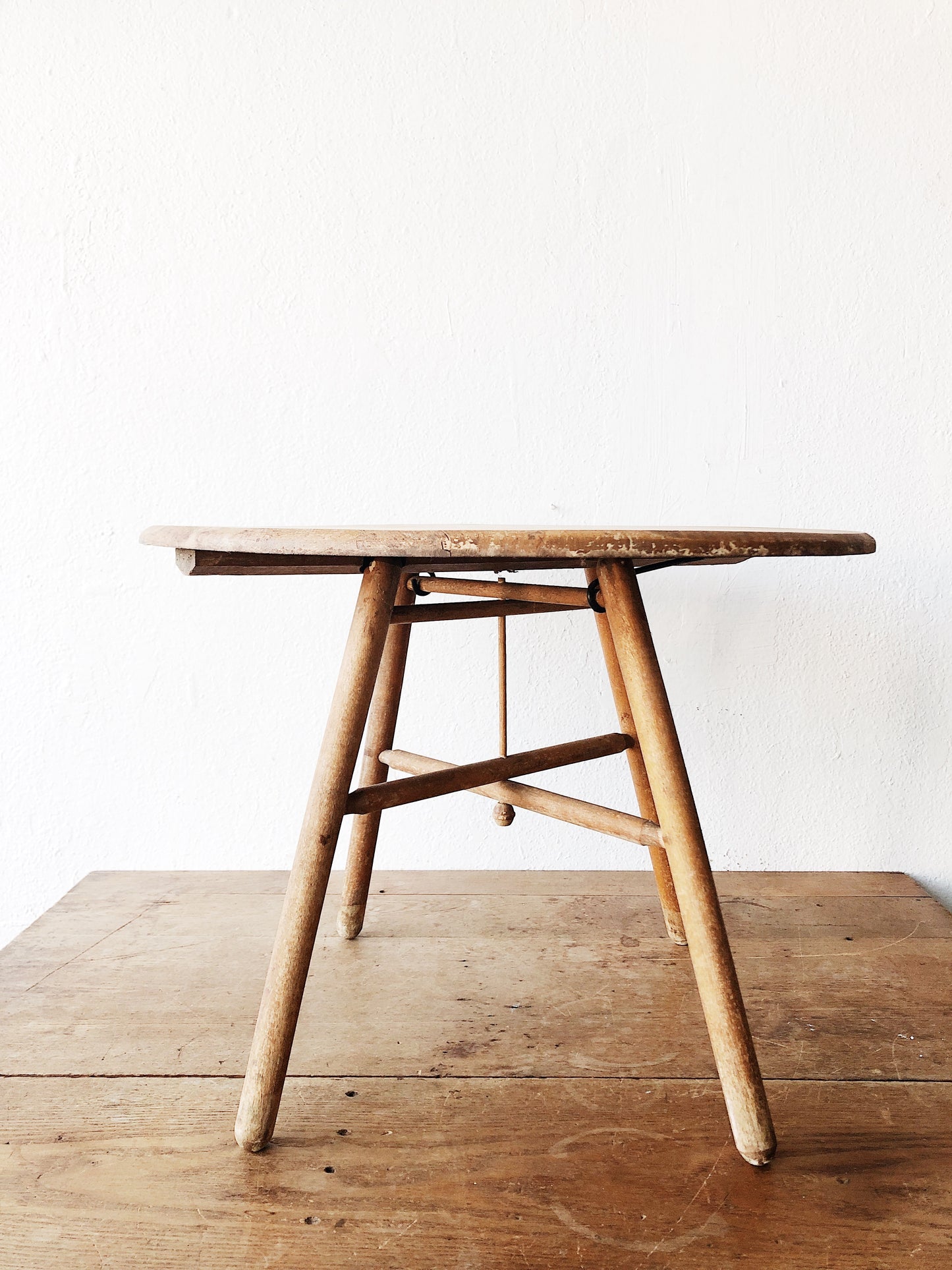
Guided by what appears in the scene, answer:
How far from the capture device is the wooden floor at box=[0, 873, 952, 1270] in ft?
1.93

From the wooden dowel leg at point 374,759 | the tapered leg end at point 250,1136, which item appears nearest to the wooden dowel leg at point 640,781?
the wooden dowel leg at point 374,759

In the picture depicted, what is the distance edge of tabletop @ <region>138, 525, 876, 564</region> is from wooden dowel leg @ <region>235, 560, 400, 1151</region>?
0.10 meters

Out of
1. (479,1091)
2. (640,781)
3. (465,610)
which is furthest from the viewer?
(640,781)

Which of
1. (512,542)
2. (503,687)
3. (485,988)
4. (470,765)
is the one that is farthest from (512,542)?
(485,988)

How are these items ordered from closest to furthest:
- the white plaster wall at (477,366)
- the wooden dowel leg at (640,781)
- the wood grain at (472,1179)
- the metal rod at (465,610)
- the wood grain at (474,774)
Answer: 1. the wood grain at (472,1179)
2. the wood grain at (474,774)
3. the metal rod at (465,610)
4. the wooden dowel leg at (640,781)
5. the white plaster wall at (477,366)

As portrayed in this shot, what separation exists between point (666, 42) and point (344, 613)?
0.82m

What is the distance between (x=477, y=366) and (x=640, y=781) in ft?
1.83

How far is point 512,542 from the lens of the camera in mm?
574

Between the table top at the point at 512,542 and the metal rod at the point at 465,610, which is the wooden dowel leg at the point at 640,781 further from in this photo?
the table top at the point at 512,542

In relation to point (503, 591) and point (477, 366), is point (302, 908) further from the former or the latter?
point (477, 366)

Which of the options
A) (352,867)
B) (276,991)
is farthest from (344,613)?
(276,991)

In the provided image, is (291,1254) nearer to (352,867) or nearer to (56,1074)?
(56,1074)

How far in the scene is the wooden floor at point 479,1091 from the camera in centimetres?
59

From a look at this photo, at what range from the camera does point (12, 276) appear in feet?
3.70
